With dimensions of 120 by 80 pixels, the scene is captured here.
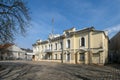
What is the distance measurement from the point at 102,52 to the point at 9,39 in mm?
19022

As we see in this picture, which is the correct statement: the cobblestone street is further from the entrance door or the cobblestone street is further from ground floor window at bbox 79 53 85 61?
ground floor window at bbox 79 53 85 61

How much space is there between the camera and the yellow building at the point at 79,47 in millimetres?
31344

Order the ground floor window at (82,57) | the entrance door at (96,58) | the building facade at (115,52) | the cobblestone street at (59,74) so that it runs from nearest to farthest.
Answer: the cobblestone street at (59,74) < the entrance door at (96,58) < the ground floor window at (82,57) < the building facade at (115,52)

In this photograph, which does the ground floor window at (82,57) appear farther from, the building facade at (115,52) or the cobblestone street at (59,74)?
the cobblestone street at (59,74)

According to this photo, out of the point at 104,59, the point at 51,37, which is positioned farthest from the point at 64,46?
the point at 104,59

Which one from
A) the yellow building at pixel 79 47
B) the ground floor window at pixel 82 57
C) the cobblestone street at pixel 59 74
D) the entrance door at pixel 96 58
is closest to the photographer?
the cobblestone street at pixel 59 74

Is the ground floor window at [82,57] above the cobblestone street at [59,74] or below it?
above

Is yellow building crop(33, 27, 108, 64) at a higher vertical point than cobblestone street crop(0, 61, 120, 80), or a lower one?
higher

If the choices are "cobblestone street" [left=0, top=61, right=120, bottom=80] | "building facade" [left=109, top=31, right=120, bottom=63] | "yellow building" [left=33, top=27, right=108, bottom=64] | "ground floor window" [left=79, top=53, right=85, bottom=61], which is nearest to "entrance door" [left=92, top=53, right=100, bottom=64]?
"yellow building" [left=33, top=27, right=108, bottom=64]

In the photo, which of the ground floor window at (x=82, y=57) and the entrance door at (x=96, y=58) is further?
the ground floor window at (x=82, y=57)

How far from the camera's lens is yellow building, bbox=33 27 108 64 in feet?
103

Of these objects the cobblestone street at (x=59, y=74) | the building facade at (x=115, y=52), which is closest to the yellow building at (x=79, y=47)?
the building facade at (x=115, y=52)

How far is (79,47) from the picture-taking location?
117 feet

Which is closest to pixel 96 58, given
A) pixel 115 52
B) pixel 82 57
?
pixel 82 57
